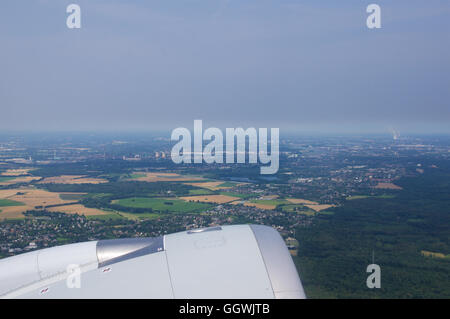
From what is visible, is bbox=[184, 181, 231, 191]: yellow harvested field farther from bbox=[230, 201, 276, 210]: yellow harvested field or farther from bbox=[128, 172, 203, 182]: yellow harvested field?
bbox=[230, 201, 276, 210]: yellow harvested field

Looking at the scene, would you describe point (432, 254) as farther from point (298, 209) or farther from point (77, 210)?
point (77, 210)

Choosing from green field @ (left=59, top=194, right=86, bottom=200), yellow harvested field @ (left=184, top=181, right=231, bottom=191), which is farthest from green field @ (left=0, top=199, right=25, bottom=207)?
yellow harvested field @ (left=184, top=181, right=231, bottom=191)

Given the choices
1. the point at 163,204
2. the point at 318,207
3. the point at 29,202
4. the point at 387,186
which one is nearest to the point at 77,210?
the point at 29,202

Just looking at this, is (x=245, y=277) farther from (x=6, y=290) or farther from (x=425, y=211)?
(x=425, y=211)

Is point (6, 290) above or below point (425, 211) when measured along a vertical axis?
above

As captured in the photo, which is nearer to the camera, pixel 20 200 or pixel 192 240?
pixel 192 240

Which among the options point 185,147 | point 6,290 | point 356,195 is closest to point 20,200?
point 6,290

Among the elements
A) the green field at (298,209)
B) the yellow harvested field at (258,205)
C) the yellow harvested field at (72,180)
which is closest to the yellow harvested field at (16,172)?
the yellow harvested field at (72,180)
